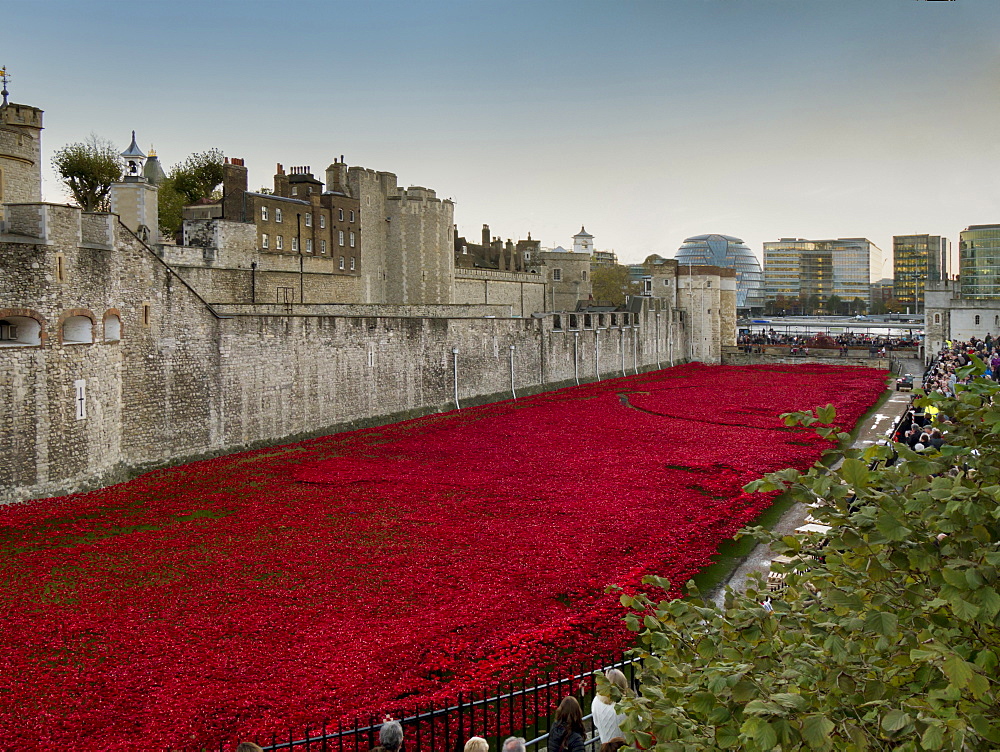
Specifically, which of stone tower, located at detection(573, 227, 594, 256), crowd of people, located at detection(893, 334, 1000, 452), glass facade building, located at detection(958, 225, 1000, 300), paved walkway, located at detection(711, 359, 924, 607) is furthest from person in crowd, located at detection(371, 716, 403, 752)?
stone tower, located at detection(573, 227, 594, 256)

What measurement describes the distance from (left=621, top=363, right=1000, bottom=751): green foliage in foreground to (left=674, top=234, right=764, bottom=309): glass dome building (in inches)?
7382

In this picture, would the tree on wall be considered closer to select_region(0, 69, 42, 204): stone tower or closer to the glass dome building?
select_region(0, 69, 42, 204): stone tower

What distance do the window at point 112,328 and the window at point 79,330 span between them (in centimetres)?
74

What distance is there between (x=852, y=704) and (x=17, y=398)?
1991 centimetres

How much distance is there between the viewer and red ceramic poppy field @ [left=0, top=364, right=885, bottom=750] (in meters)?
10.7

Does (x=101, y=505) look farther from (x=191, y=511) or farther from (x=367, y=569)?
(x=367, y=569)

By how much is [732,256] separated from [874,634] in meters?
198

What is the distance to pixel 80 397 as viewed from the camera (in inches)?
841

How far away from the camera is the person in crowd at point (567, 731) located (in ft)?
26.8

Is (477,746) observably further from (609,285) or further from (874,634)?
(609,285)

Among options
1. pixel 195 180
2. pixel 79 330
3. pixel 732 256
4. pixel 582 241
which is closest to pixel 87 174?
pixel 195 180

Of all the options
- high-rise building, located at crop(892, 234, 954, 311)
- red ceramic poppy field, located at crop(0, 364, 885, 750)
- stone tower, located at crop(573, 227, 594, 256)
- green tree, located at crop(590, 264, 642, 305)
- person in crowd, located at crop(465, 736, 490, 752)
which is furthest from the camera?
high-rise building, located at crop(892, 234, 954, 311)

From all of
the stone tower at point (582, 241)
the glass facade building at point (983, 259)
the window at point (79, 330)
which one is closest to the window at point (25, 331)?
the window at point (79, 330)

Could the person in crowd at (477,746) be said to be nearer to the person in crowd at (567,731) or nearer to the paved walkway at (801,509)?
the person in crowd at (567,731)
